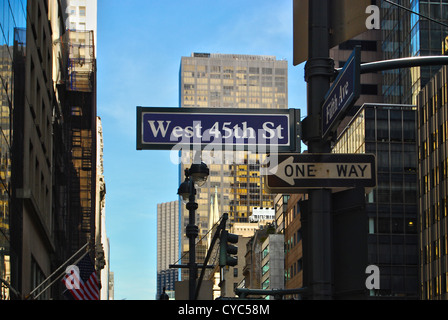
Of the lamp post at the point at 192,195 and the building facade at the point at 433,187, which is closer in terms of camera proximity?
the lamp post at the point at 192,195

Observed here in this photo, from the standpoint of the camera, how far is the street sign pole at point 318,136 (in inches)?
352

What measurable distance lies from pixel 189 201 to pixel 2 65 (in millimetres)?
11703

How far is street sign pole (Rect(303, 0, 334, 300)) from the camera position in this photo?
29.3 feet

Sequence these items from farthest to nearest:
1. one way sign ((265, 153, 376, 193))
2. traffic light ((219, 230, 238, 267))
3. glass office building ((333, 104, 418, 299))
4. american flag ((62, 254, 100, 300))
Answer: glass office building ((333, 104, 418, 299))
american flag ((62, 254, 100, 300))
traffic light ((219, 230, 238, 267))
one way sign ((265, 153, 376, 193))

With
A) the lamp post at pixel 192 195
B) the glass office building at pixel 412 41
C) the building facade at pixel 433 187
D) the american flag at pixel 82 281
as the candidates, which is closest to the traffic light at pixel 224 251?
the lamp post at pixel 192 195

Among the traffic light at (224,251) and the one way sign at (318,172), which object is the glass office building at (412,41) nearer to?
the traffic light at (224,251)

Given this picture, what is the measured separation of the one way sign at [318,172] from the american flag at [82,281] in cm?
2784

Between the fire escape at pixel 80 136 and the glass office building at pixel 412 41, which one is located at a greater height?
the glass office building at pixel 412 41

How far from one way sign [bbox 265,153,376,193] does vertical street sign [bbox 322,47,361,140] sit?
0.98 feet

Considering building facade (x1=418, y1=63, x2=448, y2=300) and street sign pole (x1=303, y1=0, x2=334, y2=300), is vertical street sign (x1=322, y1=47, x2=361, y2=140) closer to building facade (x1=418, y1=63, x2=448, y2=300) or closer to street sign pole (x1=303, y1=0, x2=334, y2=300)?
street sign pole (x1=303, y1=0, x2=334, y2=300)

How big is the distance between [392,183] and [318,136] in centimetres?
9582

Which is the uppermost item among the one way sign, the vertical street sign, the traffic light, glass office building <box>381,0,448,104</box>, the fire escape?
glass office building <box>381,0,448,104</box>

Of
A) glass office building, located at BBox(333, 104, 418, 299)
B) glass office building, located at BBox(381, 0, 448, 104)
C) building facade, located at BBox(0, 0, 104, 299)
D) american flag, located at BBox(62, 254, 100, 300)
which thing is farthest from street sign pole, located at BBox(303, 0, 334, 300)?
glass office building, located at BBox(381, 0, 448, 104)

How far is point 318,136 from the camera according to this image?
30.8 feet
